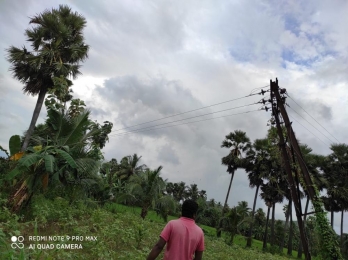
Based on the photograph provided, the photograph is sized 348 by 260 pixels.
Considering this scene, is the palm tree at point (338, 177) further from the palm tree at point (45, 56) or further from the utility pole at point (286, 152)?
the palm tree at point (45, 56)

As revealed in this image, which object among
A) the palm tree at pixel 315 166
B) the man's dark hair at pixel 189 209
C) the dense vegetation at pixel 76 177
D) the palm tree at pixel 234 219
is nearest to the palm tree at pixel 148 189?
the dense vegetation at pixel 76 177

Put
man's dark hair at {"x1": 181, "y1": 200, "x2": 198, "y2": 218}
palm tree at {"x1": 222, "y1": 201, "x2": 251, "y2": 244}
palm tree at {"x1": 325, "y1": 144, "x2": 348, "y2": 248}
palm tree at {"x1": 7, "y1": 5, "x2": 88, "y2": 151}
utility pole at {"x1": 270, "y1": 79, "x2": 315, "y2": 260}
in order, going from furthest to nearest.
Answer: palm tree at {"x1": 325, "y1": 144, "x2": 348, "y2": 248} → palm tree at {"x1": 222, "y1": 201, "x2": 251, "y2": 244} → palm tree at {"x1": 7, "y1": 5, "x2": 88, "y2": 151} → utility pole at {"x1": 270, "y1": 79, "x2": 315, "y2": 260} → man's dark hair at {"x1": 181, "y1": 200, "x2": 198, "y2": 218}

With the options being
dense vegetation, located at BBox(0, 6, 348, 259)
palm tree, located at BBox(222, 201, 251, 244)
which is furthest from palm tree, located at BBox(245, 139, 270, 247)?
palm tree, located at BBox(222, 201, 251, 244)

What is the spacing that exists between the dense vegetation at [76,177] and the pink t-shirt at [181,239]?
1967 millimetres

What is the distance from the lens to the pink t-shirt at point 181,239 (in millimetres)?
3279

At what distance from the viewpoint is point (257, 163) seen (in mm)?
29891

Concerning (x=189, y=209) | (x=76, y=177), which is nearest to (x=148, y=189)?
(x=76, y=177)

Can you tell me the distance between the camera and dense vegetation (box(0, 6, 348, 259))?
7.75 m

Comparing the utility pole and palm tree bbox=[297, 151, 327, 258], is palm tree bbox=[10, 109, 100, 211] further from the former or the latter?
palm tree bbox=[297, 151, 327, 258]

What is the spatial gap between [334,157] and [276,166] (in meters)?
5.99

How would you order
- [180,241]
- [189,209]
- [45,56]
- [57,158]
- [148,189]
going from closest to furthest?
[180,241]
[189,209]
[57,158]
[45,56]
[148,189]

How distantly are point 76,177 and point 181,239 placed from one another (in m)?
7.29

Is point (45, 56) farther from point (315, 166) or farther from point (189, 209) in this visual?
point (315, 166)

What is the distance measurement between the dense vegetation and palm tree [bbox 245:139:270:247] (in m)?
0.11
